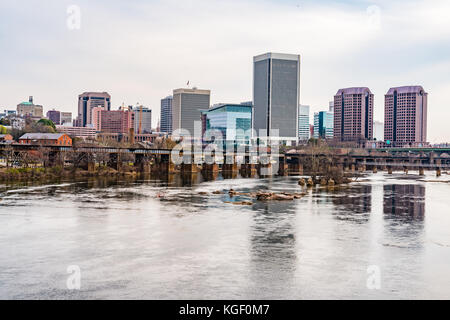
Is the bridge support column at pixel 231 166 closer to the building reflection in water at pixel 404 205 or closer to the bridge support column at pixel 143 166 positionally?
the bridge support column at pixel 143 166

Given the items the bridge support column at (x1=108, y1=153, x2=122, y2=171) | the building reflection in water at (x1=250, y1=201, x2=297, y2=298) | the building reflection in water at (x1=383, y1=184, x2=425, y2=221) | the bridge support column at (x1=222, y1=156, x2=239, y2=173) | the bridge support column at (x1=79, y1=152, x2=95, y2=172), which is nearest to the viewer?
the building reflection in water at (x1=250, y1=201, x2=297, y2=298)

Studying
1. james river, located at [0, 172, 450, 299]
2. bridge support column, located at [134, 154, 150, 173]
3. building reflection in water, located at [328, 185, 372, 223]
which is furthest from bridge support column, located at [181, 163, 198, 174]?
james river, located at [0, 172, 450, 299]

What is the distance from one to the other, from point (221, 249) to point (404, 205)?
3795 centimetres

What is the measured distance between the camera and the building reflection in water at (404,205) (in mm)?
56281

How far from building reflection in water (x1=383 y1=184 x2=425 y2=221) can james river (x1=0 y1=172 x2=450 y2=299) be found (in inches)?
14.4

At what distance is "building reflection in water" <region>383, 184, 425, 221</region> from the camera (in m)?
56.3

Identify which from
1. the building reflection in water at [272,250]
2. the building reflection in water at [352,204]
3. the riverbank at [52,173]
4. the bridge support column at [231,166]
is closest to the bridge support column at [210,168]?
the bridge support column at [231,166]

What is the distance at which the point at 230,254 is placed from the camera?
35469mm

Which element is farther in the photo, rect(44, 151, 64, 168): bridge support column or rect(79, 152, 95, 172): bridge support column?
rect(79, 152, 95, 172): bridge support column

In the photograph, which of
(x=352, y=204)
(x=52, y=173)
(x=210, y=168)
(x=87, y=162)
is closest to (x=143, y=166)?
(x=87, y=162)

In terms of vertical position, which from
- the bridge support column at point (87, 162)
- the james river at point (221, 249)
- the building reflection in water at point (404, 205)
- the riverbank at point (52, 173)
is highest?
the bridge support column at point (87, 162)

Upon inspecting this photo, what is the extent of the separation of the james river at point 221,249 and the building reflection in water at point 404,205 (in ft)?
1.20

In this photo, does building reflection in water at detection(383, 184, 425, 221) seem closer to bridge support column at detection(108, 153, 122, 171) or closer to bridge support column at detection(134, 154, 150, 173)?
bridge support column at detection(134, 154, 150, 173)

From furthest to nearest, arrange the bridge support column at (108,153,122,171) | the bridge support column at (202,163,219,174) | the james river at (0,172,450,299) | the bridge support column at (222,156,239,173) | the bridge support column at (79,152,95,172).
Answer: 1. the bridge support column at (222,156,239,173)
2. the bridge support column at (202,163,219,174)
3. the bridge support column at (108,153,122,171)
4. the bridge support column at (79,152,95,172)
5. the james river at (0,172,450,299)
